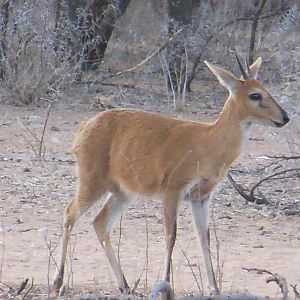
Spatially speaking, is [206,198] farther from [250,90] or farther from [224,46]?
[224,46]

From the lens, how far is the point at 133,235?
9.58 meters

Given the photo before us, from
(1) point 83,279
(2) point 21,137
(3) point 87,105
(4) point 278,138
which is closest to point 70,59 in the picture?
(3) point 87,105

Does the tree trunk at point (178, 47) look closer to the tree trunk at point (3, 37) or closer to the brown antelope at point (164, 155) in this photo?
the tree trunk at point (3, 37)

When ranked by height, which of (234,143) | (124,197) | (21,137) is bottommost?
(21,137)

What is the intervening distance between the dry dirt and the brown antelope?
33 centimetres

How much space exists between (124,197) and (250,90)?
134cm

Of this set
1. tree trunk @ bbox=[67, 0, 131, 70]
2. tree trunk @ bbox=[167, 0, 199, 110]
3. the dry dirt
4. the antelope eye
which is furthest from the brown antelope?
tree trunk @ bbox=[67, 0, 131, 70]

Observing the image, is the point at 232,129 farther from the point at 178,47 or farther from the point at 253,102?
the point at 178,47

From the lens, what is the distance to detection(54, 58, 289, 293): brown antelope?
7.91 m

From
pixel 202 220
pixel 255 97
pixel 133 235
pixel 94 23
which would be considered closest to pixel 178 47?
pixel 94 23

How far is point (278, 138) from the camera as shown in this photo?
14477 mm

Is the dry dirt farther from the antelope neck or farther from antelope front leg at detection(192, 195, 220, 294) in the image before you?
the antelope neck

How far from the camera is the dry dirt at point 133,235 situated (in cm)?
803

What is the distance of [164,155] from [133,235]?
163 cm
